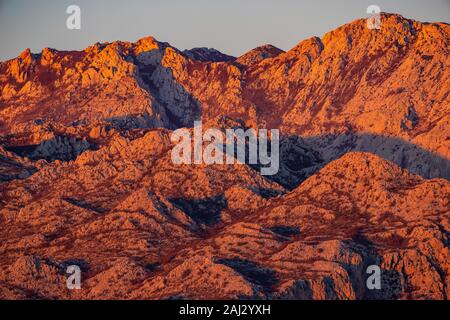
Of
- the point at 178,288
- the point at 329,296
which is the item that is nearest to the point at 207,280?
the point at 178,288

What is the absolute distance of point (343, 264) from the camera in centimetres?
19862

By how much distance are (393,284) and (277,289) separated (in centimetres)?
1893
